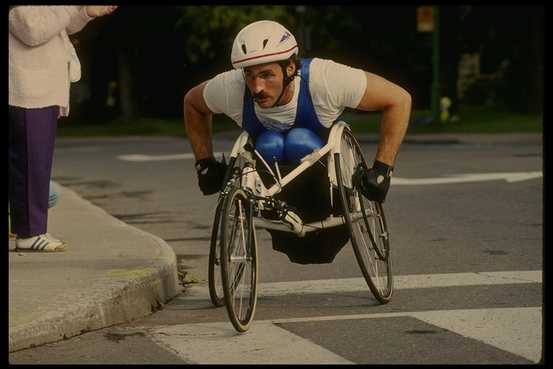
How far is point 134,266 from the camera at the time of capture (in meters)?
8.38

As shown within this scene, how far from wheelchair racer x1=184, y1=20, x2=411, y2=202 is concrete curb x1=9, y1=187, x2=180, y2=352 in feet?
2.21

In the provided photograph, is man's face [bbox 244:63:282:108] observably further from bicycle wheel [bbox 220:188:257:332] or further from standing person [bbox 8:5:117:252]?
standing person [bbox 8:5:117:252]

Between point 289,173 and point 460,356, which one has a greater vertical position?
point 289,173

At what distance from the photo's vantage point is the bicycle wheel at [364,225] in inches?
289

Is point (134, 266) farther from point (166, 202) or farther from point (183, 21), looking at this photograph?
point (183, 21)

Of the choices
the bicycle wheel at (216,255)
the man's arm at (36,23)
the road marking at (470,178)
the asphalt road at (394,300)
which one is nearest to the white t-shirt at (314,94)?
the bicycle wheel at (216,255)

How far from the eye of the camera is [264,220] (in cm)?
734

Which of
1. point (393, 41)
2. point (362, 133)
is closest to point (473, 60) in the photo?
point (393, 41)

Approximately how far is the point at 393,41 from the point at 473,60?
11.3 m

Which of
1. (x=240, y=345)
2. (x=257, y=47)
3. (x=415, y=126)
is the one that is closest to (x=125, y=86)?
(x=415, y=126)

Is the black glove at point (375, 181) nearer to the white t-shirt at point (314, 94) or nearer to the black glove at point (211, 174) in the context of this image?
the white t-shirt at point (314, 94)

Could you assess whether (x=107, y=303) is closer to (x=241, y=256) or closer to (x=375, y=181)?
(x=241, y=256)

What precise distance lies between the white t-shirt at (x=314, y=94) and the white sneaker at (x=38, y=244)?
219cm

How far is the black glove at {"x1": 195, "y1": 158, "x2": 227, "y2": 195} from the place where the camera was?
755 cm
